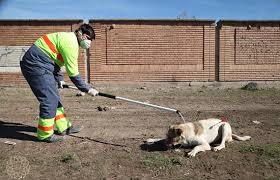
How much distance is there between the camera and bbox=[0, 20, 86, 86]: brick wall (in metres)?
17.0

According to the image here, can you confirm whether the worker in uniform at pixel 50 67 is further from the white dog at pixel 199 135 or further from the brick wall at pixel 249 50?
the brick wall at pixel 249 50

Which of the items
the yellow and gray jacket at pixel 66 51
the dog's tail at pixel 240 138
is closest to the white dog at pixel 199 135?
the dog's tail at pixel 240 138

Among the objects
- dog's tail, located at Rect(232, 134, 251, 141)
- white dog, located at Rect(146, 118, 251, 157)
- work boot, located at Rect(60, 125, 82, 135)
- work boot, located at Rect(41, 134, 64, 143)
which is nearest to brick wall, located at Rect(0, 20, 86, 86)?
work boot, located at Rect(60, 125, 82, 135)

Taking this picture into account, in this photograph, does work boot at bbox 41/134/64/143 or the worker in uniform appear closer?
the worker in uniform

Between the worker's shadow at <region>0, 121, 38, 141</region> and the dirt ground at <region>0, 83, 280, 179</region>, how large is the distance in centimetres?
2

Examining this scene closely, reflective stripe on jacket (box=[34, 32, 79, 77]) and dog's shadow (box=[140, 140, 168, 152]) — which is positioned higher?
reflective stripe on jacket (box=[34, 32, 79, 77])

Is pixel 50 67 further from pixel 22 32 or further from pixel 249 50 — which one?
pixel 249 50

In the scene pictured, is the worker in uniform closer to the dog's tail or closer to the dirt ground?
the dirt ground

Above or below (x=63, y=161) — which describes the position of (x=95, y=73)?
above

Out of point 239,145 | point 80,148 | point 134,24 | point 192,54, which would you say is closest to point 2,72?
point 134,24

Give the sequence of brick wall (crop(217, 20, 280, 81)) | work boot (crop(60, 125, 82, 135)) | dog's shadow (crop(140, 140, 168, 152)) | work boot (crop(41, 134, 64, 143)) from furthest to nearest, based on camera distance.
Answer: brick wall (crop(217, 20, 280, 81)), work boot (crop(60, 125, 82, 135)), work boot (crop(41, 134, 64, 143)), dog's shadow (crop(140, 140, 168, 152))

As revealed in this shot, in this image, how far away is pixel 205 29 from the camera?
17422mm

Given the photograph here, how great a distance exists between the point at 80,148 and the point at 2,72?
11.2 meters

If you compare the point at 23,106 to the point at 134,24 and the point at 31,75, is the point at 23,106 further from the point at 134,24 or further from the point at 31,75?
the point at 134,24
